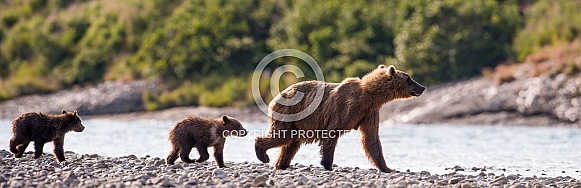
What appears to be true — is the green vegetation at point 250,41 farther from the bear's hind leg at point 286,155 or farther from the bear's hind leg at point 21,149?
the bear's hind leg at point 21,149

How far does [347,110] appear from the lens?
442 inches

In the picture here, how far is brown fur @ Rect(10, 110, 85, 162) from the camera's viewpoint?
→ 1195cm

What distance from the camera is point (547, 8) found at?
31.2 metres

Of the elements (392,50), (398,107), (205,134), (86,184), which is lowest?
(86,184)

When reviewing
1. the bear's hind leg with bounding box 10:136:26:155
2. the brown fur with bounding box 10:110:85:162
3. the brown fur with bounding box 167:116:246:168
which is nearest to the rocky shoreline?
the brown fur with bounding box 167:116:246:168

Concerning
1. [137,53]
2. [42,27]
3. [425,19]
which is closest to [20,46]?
[42,27]

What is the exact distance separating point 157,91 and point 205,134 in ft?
67.6

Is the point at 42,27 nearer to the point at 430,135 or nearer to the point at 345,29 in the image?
the point at 345,29

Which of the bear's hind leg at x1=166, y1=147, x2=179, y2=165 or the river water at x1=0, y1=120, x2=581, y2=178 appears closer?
the bear's hind leg at x1=166, y1=147, x2=179, y2=165

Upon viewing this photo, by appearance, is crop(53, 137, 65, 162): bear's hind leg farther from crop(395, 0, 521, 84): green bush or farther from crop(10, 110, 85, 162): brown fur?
crop(395, 0, 521, 84): green bush

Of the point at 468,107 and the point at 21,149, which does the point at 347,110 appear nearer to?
the point at 21,149

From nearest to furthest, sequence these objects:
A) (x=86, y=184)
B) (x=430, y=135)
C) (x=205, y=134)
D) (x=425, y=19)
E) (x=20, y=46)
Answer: (x=86, y=184), (x=205, y=134), (x=430, y=135), (x=425, y=19), (x=20, y=46)

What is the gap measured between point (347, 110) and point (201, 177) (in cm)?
223

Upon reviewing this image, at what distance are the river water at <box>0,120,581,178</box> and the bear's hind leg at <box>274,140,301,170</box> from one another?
84.3 inches
